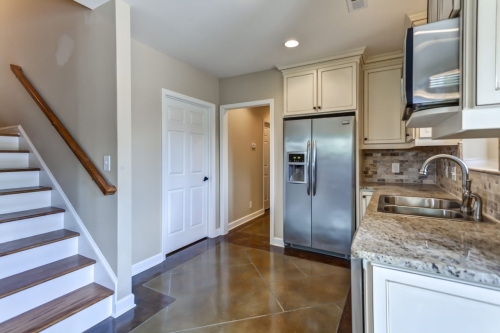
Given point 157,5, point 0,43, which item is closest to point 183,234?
point 157,5

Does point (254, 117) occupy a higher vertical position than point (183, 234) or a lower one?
higher

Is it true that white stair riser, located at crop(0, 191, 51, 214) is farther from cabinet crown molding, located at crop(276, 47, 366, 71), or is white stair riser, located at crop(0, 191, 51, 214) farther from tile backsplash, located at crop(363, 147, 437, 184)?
tile backsplash, located at crop(363, 147, 437, 184)

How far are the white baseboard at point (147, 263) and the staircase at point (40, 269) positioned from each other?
0.58 metres

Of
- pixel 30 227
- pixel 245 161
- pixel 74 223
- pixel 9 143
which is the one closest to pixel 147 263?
pixel 74 223

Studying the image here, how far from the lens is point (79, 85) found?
6.84 ft

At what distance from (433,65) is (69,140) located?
2.52 metres

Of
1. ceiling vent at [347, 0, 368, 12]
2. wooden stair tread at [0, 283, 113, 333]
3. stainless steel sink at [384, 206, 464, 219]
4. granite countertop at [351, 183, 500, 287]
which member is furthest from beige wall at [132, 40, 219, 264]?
stainless steel sink at [384, 206, 464, 219]

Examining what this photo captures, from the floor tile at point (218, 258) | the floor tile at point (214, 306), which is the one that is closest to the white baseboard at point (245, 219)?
the floor tile at point (218, 258)

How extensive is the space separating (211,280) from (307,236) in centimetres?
136

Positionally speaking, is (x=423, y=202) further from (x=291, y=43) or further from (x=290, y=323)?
(x=291, y=43)

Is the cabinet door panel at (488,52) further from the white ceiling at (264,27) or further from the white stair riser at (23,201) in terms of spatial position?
the white stair riser at (23,201)

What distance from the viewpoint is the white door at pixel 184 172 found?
9.85ft

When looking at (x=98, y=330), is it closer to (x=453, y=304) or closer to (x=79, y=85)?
(x=79, y=85)

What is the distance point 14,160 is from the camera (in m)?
2.51
